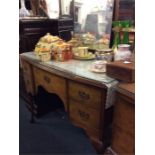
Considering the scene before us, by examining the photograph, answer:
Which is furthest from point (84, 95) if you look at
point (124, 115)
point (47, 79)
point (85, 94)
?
point (47, 79)

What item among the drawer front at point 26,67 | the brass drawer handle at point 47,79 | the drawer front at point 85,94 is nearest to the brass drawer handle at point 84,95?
the drawer front at point 85,94

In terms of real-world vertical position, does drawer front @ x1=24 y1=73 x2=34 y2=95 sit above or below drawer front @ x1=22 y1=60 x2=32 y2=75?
below

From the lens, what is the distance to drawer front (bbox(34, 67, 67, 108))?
1330 mm

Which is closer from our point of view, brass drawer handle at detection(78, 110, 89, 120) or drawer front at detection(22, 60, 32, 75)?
brass drawer handle at detection(78, 110, 89, 120)

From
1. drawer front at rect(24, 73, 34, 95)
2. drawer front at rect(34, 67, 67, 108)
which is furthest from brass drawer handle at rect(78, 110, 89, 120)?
drawer front at rect(24, 73, 34, 95)

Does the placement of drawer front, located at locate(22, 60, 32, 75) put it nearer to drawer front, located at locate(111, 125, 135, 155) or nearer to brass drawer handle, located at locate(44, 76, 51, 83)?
brass drawer handle, located at locate(44, 76, 51, 83)

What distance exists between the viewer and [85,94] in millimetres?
1183

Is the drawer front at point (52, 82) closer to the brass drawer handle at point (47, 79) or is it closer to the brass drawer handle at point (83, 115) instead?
the brass drawer handle at point (47, 79)

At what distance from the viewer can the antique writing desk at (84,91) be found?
43.7 inches

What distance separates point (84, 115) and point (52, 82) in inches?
12.8

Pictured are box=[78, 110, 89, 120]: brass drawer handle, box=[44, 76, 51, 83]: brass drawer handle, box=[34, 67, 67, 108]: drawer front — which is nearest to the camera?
box=[78, 110, 89, 120]: brass drawer handle

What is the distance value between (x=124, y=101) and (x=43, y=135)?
0.94 m

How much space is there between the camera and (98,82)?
1089mm
